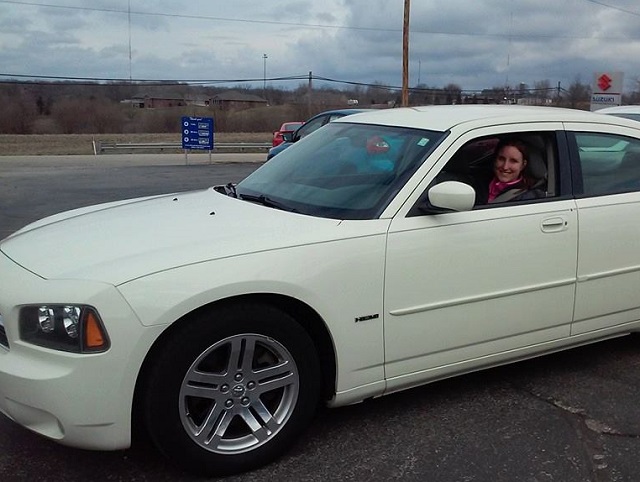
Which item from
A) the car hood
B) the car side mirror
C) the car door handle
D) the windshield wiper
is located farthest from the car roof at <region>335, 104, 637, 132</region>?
the car hood

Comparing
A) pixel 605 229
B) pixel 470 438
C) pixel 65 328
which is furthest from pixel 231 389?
pixel 605 229

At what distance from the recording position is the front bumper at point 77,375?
2510 mm

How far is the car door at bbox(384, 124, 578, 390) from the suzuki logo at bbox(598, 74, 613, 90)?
21.1m

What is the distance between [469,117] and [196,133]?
1998 cm

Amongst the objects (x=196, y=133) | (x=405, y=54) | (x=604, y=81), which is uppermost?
(x=405, y=54)

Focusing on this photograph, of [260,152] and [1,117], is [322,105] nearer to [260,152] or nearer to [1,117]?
[260,152]

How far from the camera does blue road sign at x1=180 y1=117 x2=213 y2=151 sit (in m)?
22.5

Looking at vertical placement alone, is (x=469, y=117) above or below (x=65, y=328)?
above

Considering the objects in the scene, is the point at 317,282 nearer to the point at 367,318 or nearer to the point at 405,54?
the point at 367,318

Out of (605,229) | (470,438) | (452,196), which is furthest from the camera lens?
(605,229)

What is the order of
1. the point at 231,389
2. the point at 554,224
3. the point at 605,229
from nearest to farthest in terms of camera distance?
the point at 231,389
the point at 554,224
the point at 605,229

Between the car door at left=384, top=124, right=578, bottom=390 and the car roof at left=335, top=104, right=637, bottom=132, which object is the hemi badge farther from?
the car roof at left=335, top=104, right=637, bottom=132

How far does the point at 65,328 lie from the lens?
8.30 ft

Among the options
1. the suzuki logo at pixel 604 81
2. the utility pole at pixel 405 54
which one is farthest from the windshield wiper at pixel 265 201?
the suzuki logo at pixel 604 81
